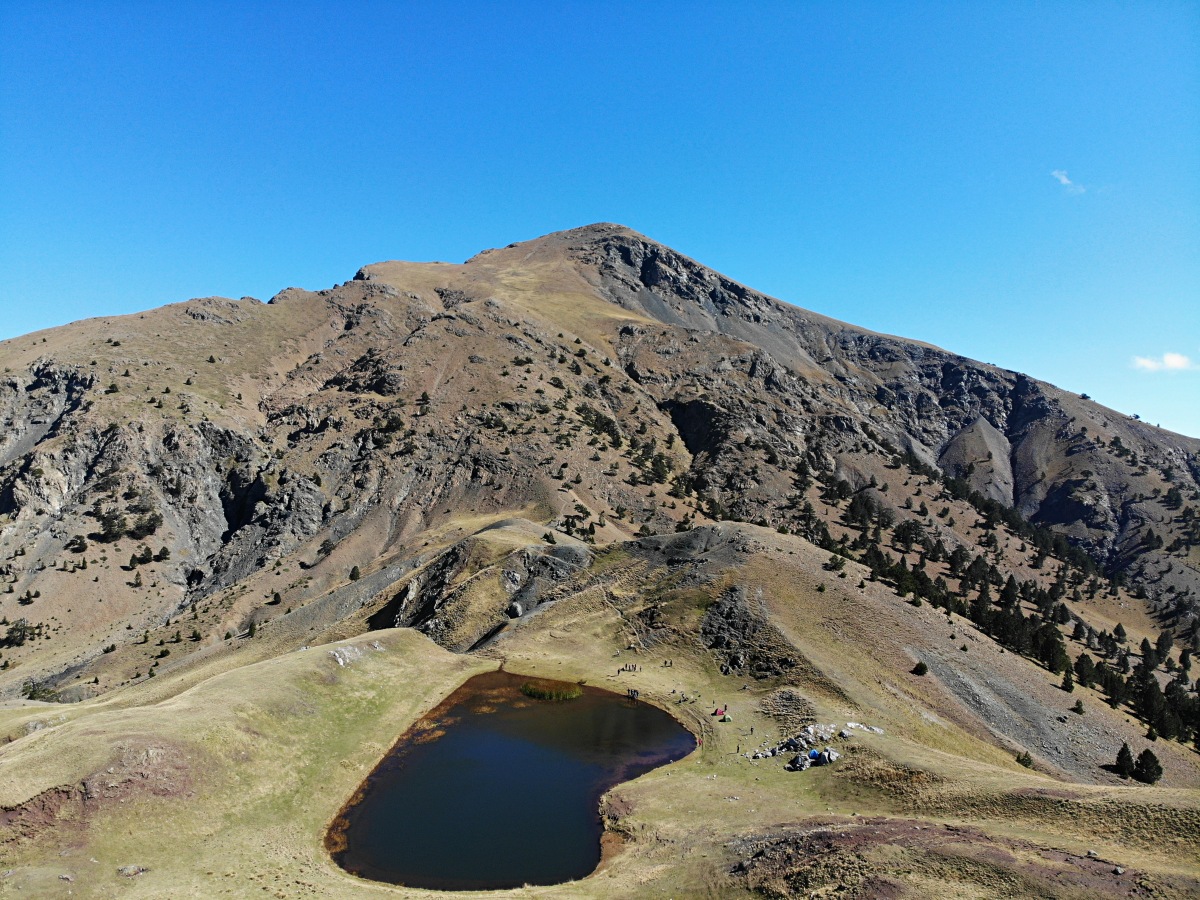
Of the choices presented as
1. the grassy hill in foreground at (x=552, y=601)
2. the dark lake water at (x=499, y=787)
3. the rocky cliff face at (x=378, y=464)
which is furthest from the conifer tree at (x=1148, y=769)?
the rocky cliff face at (x=378, y=464)

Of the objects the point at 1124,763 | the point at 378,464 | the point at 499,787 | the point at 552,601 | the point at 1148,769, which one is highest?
the point at 378,464

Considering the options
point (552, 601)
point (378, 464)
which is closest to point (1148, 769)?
point (552, 601)

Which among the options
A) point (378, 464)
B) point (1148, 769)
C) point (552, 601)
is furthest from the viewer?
point (378, 464)

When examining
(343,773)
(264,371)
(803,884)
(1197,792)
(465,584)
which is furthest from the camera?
(264,371)

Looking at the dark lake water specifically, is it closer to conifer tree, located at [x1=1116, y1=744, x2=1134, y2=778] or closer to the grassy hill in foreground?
the grassy hill in foreground

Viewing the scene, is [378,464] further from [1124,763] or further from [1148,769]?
[1148,769]

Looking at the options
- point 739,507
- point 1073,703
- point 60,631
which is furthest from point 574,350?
point 1073,703

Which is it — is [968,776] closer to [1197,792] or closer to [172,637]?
[1197,792]
